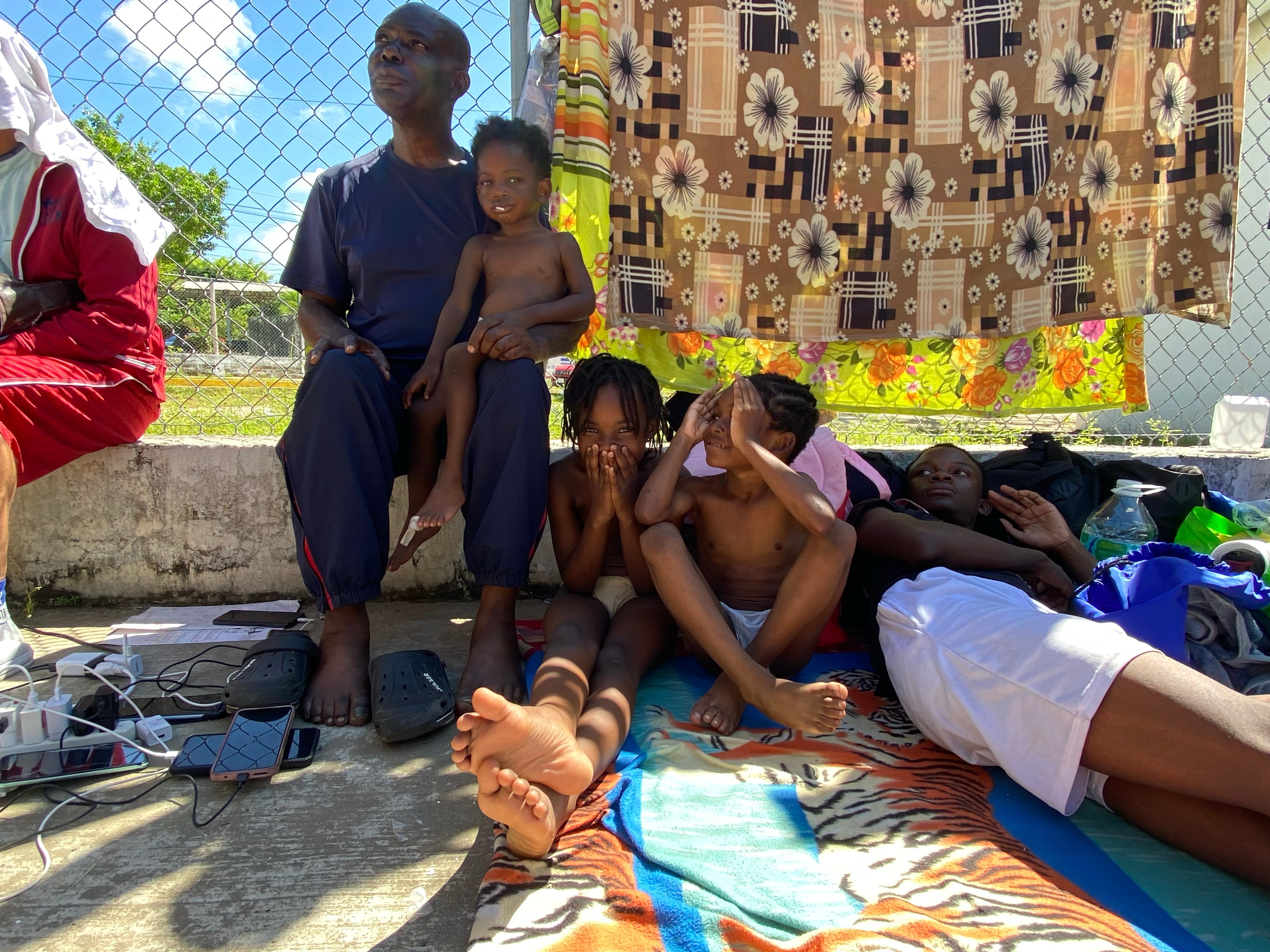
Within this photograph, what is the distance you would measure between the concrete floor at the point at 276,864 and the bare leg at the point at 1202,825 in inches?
46.5

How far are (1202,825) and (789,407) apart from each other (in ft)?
4.28

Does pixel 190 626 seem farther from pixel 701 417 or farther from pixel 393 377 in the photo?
pixel 701 417

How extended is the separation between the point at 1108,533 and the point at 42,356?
11.3 ft

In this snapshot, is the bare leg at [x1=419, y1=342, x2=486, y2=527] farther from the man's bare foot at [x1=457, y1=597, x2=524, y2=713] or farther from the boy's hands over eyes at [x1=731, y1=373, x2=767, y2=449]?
the boy's hands over eyes at [x1=731, y1=373, x2=767, y2=449]

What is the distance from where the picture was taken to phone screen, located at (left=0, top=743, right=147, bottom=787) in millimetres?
1504

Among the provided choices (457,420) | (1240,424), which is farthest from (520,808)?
(1240,424)

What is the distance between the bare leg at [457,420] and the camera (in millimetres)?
2131

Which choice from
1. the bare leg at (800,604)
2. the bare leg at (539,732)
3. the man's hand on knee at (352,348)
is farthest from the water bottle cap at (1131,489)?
the man's hand on knee at (352,348)

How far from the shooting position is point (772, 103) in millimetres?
2641

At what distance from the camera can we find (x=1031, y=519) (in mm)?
2359

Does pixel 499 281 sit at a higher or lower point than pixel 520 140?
lower

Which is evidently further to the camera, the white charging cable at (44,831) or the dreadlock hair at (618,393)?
the dreadlock hair at (618,393)

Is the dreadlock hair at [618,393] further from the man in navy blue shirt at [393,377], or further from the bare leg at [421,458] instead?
the bare leg at [421,458]

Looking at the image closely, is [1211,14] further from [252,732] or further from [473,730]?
[252,732]
